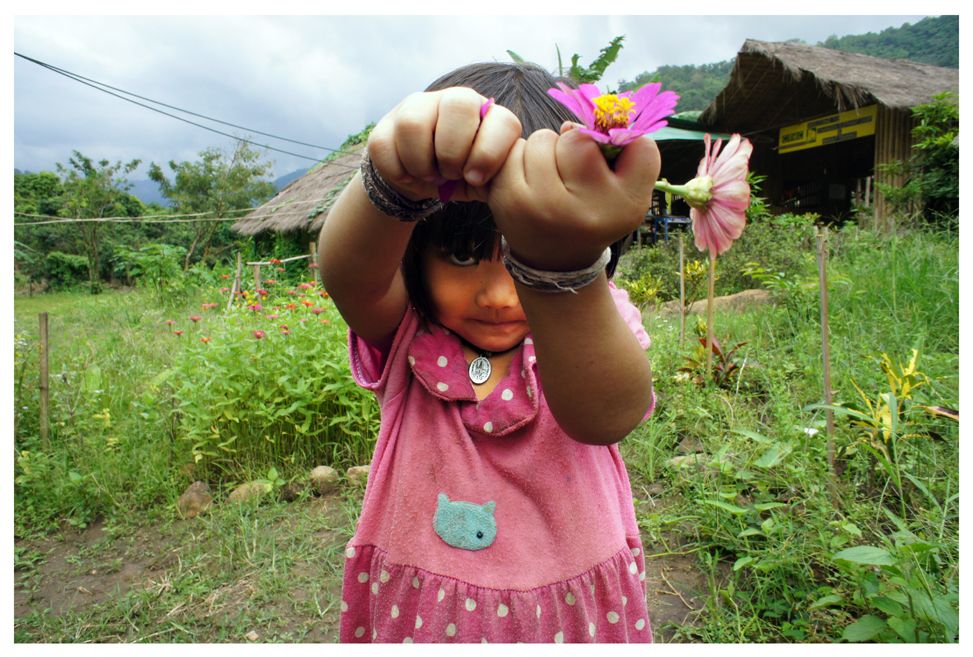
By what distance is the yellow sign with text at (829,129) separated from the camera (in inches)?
328

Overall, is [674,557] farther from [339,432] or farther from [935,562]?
[339,432]

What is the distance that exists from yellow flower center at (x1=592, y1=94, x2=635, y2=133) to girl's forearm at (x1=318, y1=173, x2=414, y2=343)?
24 cm

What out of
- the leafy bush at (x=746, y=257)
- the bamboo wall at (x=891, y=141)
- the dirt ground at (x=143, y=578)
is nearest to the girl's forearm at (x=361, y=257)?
the dirt ground at (x=143, y=578)

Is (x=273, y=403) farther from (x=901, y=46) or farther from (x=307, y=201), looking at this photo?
(x=901, y=46)

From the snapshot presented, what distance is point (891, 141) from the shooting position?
7988 mm

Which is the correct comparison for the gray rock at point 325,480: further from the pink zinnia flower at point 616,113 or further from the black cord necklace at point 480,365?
the pink zinnia flower at point 616,113

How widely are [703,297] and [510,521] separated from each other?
5.16 metres

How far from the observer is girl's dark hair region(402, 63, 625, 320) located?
0.73 m

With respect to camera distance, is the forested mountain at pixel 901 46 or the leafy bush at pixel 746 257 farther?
the forested mountain at pixel 901 46

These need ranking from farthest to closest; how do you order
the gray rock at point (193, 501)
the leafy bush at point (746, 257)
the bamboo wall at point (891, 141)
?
1. the bamboo wall at point (891, 141)
2. the leafy bush at point (746, 257)
3. the gray rock at point (193, 501)

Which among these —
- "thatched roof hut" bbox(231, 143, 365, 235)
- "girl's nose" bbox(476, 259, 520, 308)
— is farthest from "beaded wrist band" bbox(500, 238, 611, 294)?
"thatched roof hut" bbox(231, 143, 365, 235)

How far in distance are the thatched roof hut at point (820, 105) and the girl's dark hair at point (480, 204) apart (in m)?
8.29

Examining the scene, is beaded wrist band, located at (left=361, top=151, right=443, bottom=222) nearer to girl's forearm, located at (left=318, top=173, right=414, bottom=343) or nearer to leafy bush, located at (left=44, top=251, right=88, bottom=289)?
girl's forearm, located at (left=318, top=173, right=414, bottom=343)

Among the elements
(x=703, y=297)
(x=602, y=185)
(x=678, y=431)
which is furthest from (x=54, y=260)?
(x=602, y=185)
